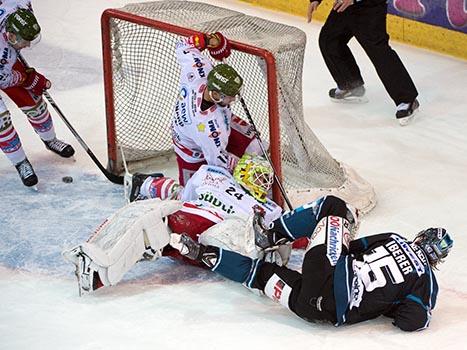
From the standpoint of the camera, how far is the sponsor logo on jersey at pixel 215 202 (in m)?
4.09

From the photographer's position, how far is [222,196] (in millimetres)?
4113

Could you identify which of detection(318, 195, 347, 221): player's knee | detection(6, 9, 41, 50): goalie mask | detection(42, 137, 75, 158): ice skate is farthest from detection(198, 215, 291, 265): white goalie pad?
detection(42, 137, 75, 158): ice skate

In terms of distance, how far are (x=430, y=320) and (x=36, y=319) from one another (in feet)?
4.33

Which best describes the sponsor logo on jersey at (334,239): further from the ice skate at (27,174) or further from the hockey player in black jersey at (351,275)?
the ice skate at (27,174)

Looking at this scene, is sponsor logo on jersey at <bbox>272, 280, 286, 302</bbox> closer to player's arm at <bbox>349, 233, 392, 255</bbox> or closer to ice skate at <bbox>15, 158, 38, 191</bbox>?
player's arm at <bbox>349, 233, 392, 255</bbox>

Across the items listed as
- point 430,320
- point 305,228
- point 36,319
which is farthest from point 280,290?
point 36,319

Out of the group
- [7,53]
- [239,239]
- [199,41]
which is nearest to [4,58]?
[7,53]

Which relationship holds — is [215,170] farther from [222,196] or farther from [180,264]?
[180,264]

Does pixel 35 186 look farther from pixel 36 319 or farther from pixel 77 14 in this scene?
pixel 77 14

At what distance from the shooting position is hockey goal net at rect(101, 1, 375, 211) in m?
4.35

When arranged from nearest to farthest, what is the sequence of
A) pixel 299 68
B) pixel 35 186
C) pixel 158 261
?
pixel 158 261
pixel 299 68
pixel 35 186

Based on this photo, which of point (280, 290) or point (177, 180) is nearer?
point (280, 290)

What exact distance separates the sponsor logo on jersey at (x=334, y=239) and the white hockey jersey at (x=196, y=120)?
0.71m

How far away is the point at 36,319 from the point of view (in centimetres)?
369
